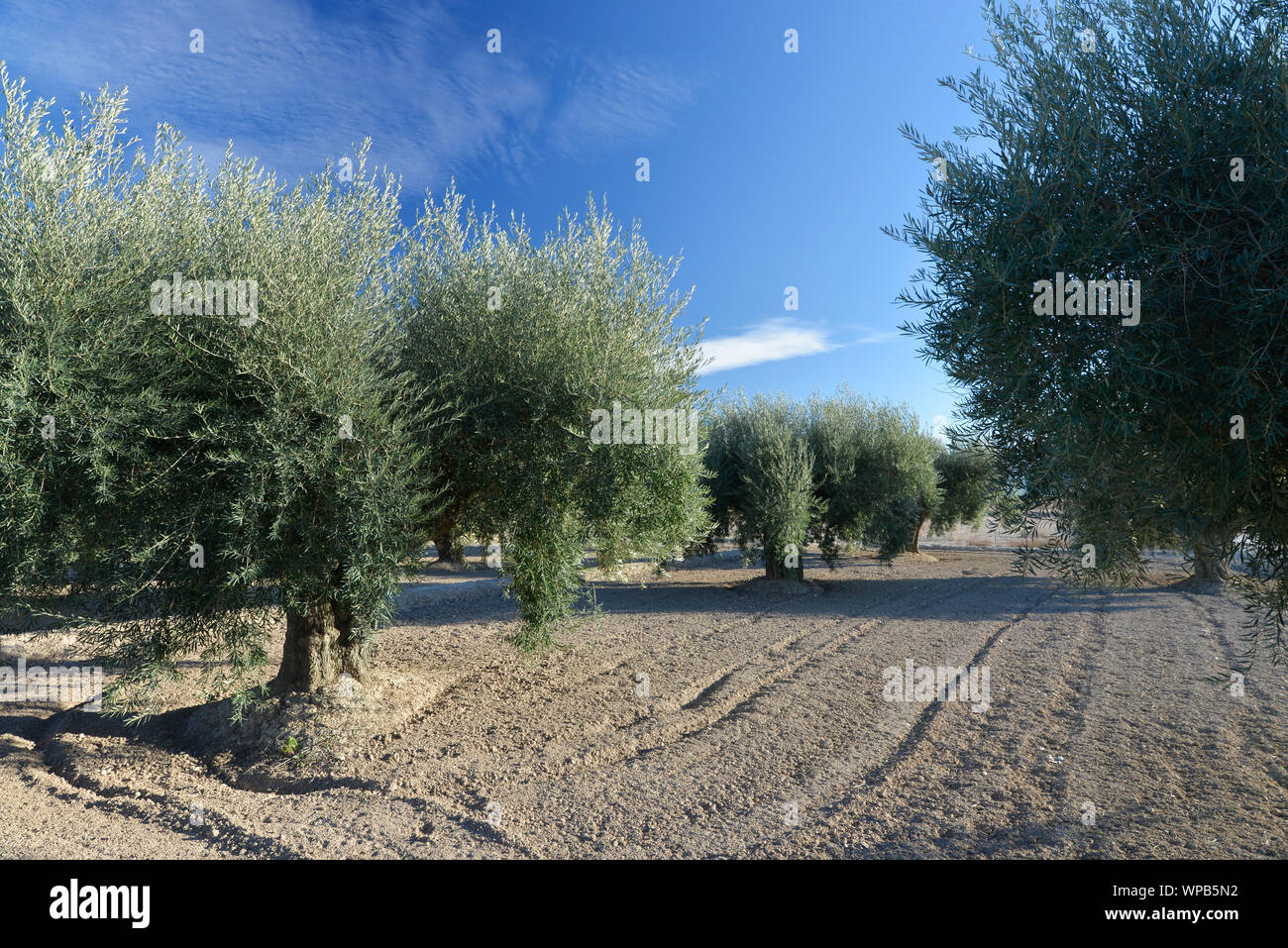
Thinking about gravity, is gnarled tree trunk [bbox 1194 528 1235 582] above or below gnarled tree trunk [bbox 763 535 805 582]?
above

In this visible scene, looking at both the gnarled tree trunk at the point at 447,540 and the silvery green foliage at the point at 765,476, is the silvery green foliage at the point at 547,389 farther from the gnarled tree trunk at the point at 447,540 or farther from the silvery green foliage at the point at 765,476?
the silvery green foliage at the point at 765,476

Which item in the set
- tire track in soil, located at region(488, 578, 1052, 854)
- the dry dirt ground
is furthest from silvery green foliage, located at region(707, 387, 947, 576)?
tire track in soil, located at region(488, 578, 1052, 854)

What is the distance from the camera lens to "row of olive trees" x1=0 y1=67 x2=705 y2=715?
6254mm

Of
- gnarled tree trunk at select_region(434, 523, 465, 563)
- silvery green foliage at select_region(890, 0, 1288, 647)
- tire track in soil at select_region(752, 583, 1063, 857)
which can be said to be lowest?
tire track in soil at select_region(752, 583, 1063, 857)

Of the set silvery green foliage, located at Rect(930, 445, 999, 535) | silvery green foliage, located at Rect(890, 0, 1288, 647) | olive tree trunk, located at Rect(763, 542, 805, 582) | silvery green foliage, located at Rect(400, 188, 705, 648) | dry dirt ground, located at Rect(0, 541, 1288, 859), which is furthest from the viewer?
silvery green foliage, located at Rect(930, 445, 999, 535)

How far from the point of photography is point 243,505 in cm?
656

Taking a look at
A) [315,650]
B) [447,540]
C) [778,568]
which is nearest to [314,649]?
[315,650]

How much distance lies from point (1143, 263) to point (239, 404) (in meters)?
7.60

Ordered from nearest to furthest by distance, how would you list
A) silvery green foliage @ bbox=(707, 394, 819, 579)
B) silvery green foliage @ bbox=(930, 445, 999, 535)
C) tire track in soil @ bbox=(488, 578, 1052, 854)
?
tire track in soil @ bbox=(488, 578, 1052, 854) < silvery green foliage @ bbox=(707, 394, 819, 579) < silvery green foliage @ bbox=(930, 445, 999, 535)

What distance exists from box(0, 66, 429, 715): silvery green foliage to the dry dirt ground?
1.26 m

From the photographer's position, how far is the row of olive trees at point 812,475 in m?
20.2

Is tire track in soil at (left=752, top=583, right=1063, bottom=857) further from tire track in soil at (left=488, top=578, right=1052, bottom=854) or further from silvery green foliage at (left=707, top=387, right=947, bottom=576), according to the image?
silvery green foliage at (left=707, top=387, right=947, bottom=576)

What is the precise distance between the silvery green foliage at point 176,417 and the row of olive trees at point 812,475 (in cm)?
1398

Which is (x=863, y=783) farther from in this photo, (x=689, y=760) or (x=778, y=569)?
(x=778, y=569)
